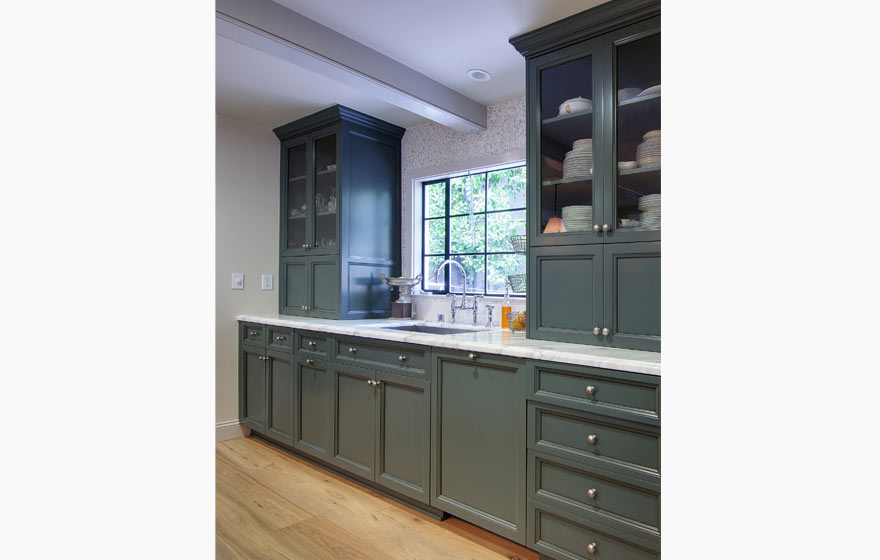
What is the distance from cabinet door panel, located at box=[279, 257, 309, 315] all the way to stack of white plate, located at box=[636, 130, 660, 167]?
2.38 metres

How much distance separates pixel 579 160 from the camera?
2139 mm

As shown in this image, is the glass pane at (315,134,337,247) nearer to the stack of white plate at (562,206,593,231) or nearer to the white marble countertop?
the white marble countertop

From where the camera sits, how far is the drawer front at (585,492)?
1638mm

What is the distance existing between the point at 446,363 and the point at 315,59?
1538 mm

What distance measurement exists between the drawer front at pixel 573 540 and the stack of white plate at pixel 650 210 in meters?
1.15

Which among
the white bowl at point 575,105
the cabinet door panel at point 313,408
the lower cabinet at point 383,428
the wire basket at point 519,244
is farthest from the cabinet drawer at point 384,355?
the white bowl at point 575,105

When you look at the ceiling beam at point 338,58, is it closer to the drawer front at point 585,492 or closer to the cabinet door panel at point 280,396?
the cabinet door panel at point 280,396

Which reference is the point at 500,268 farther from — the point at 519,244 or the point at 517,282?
the point at 519,244

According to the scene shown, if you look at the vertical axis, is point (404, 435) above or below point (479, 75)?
below

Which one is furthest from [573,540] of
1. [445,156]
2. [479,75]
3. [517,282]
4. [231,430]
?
[231,430]

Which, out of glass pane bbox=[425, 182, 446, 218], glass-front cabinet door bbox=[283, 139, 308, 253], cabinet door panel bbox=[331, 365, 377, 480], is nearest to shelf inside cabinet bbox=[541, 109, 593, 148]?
glass pane bbox=[425, 182, 446, 218]

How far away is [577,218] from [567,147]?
0.34 meters

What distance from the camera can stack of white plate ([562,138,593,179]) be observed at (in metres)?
2.10
